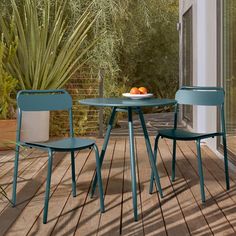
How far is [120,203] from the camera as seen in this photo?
138 inches

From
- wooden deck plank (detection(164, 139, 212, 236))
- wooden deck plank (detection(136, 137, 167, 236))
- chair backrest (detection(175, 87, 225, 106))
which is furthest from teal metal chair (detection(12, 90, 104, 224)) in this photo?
chair backrest (detection(175, 87, 225, 106))

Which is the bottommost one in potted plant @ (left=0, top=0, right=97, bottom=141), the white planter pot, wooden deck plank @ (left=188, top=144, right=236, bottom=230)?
wooden deck plank @ (left=188, top=144, right=236, bottom=230)

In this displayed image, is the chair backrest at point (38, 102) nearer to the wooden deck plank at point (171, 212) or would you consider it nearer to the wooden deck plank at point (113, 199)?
the wooden deck plank at point (113, 199)

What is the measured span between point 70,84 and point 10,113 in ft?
4.91

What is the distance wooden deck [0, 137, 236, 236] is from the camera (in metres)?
2.94

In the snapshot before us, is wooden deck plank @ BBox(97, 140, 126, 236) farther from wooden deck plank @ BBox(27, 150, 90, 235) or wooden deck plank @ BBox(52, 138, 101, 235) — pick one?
wooden deck plank @ BBox(27, 150, 90, 235)

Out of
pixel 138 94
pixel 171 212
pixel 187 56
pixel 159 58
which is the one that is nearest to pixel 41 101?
pixel 138 94

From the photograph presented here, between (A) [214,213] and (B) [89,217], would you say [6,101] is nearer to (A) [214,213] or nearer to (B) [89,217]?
(B) [89,217]

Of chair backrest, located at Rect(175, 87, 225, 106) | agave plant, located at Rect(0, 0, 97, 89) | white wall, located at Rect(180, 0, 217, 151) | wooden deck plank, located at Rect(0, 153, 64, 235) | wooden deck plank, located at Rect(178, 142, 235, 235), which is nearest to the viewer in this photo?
wooden deck plank, located at Rect(178, 142, 235, 235)

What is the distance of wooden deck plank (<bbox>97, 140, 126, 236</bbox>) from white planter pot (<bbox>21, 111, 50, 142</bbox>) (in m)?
1.43

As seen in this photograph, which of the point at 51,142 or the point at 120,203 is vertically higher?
the point at 51,142

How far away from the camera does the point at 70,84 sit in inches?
304

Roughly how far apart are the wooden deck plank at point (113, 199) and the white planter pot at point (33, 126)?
143cm

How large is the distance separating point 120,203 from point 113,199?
0.12 metres
